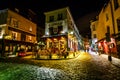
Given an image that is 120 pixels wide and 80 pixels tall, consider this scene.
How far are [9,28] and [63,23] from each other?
13.7 meters

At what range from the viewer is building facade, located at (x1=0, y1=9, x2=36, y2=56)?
80.9 feet

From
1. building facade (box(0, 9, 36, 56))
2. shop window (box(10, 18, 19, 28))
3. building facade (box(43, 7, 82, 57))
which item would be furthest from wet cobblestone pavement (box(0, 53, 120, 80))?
shop window (box(10, 18, 19, 28))

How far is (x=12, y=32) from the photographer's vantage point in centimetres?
2830

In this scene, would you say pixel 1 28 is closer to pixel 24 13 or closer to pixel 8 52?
pixel 8 52

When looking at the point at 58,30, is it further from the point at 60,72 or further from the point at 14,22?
the point at 60,72

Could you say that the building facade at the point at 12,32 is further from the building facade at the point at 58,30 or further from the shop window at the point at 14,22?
the building facade at the point at 58,30

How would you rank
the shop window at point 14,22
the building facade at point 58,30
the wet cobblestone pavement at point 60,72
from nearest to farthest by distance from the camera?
the wet cobblestone pavement at point 60,72
the shop window at point 14,22
the building facade at point 58,30

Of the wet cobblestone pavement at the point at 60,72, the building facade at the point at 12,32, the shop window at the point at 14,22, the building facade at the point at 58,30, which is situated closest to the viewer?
the wet cobblestone pavement at the point at 60,72

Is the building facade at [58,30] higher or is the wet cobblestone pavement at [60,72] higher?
the building facade at [58,30]

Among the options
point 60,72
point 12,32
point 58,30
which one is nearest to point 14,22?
point 12,32

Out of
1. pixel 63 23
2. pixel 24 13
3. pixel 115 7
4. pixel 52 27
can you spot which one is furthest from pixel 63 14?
pixel 115 7

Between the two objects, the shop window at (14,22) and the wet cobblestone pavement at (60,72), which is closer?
the wet cobblestone pavement at (60,72)

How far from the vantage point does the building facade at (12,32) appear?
80.9ft

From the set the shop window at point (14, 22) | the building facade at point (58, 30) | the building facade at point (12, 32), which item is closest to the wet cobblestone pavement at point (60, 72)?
the building facade at point (12, 32)
